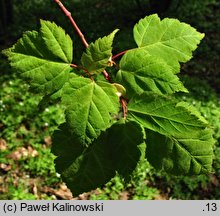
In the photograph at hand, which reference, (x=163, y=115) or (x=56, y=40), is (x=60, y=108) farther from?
(x=163, y=115)

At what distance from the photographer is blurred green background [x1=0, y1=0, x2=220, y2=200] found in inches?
161

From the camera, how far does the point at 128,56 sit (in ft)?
2.75

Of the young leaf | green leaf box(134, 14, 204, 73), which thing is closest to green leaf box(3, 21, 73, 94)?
the young leaf

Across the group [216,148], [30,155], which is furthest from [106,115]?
[216,148]

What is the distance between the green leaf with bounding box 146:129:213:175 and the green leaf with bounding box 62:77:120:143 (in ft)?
0.41

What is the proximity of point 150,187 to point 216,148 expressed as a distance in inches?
43.5

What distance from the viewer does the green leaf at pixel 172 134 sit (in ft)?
2.40

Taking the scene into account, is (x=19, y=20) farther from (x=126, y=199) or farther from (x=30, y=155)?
(x=126, y=199)

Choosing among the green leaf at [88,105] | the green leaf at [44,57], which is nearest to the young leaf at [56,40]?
the green leaf at [44,57]

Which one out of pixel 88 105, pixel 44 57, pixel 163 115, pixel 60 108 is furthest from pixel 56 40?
pixel 60 108

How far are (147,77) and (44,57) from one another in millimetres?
248

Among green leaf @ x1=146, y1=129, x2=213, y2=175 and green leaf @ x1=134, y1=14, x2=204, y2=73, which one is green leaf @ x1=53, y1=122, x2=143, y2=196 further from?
green leaf @ x1=134, y1=14, x2=204, y2=73

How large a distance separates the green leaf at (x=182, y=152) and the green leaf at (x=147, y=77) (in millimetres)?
102

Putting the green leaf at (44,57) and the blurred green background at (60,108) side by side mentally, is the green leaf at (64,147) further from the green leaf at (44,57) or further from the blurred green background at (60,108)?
the blurred green background at (60,108)
